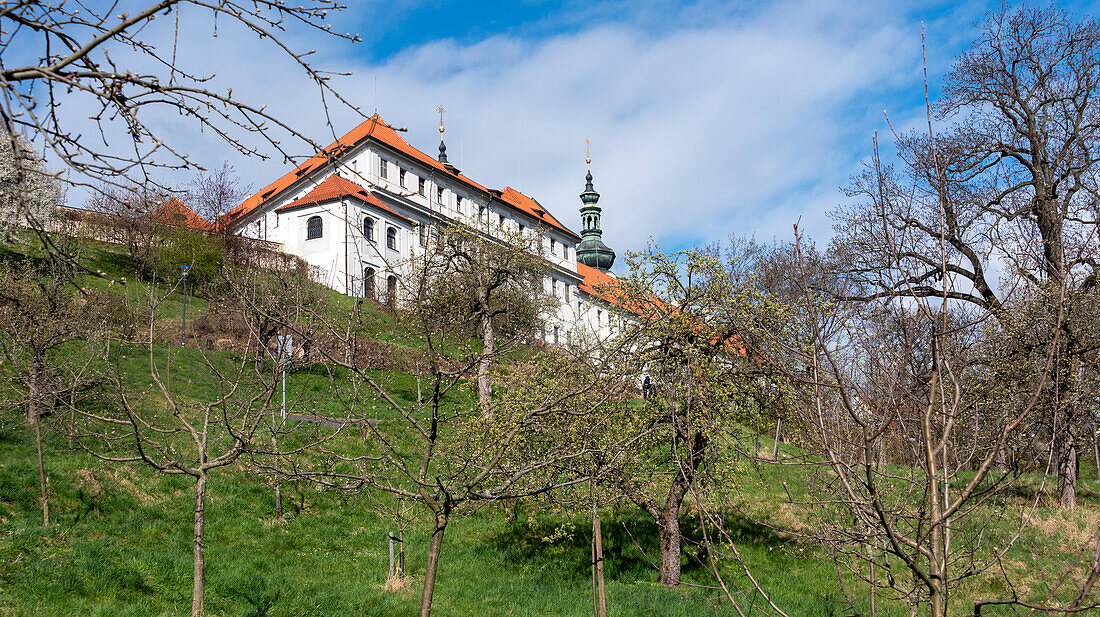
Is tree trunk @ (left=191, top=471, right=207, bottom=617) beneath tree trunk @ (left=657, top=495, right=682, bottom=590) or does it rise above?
above

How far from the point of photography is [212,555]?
12.1m

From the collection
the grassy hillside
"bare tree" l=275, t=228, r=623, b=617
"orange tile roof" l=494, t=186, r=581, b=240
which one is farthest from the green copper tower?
the grassy hillside

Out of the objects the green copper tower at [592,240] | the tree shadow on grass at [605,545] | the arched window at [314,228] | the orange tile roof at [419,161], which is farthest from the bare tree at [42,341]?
the green copper tower at [592,240]

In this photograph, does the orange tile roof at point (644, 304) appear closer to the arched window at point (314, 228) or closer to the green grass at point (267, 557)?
the green grass at point (267, 557)

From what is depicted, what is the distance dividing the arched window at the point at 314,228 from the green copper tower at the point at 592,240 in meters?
44.5

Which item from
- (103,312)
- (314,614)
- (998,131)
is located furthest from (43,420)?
(998,131)

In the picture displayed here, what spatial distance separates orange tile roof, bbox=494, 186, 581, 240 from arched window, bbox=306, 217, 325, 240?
18501 mm

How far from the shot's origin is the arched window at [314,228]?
4669 centimetres

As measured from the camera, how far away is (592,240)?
88250mm

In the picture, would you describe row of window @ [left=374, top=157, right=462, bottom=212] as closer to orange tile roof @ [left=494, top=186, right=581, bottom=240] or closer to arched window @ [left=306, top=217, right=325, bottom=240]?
arched window @ [left=306, top=217, right=325, bottom=240]

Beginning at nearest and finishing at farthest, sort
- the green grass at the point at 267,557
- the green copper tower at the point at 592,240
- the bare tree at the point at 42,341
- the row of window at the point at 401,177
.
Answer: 1. the green grass at the point at 267,557
2. the bare tree at the point at 42,341
3. the row of window at the point at 401,177
4. the green copper tower at the point at 592,240

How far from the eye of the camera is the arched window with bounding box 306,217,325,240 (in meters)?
46.7

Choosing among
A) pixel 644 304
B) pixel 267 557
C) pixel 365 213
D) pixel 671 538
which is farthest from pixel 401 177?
pixel 671 538

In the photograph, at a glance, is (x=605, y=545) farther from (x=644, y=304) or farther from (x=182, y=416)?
(x=182, y=416)
